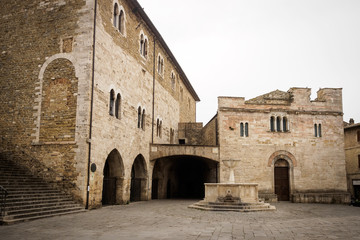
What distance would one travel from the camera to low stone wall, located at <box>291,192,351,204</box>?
2219 cm

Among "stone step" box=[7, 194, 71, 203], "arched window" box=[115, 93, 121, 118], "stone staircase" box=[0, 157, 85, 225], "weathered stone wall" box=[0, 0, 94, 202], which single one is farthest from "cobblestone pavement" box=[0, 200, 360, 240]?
"arched window" box=[115, 93, 121, 118]

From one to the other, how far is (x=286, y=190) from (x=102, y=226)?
1702 centimetres

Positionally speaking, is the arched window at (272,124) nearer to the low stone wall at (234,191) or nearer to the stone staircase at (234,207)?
the low stone wall at (234,191)

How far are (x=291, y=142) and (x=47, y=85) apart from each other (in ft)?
53.7

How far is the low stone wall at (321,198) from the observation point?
72.8 ft

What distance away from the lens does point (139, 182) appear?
21.6 m

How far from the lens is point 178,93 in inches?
1217

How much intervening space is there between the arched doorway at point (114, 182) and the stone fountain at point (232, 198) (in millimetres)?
4355

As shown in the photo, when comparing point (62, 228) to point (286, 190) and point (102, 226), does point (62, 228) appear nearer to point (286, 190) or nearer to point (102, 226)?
point (102, 226)

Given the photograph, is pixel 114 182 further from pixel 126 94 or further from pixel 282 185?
pixel 282 185

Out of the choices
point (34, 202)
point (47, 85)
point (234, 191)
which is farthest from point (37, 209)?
point (234, 191)

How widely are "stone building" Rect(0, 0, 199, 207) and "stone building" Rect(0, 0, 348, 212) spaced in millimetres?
51

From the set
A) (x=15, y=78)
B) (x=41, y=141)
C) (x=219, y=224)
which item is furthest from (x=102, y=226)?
(x=15, y=78)

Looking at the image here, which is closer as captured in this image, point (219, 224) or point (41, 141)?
point (219, 224)
